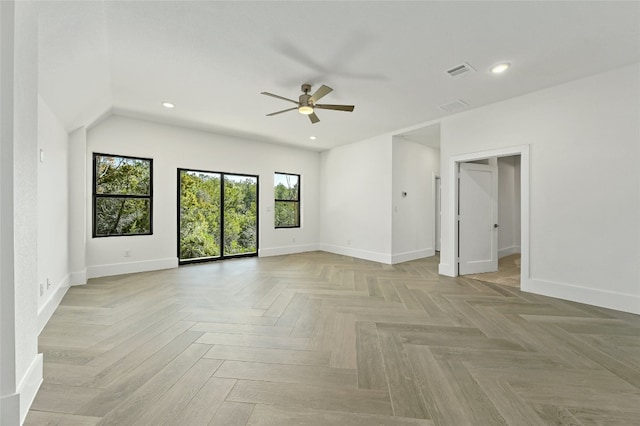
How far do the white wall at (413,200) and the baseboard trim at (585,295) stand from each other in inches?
98.7

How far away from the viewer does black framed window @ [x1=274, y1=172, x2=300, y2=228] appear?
716 centimetres

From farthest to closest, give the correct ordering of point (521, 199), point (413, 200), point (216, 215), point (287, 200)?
point (287, 200) → point (413, 200) → point (216, 215) → point (521, 199)

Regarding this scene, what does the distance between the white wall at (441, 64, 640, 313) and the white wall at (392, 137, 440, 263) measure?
84.2 inches

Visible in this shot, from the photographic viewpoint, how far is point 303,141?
6.67 meters

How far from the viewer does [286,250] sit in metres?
7.18

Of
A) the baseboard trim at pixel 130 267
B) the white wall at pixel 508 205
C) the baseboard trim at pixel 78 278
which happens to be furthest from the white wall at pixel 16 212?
the white wall at pixel 508 205

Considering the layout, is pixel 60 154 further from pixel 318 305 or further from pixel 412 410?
pixel 412 410

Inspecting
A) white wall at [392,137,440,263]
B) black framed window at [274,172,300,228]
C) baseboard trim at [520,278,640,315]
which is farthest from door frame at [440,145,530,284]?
black framed window at [274,172,300,228]

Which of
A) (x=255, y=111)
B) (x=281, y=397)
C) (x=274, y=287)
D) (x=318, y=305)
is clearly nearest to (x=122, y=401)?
(x=281, y=397)

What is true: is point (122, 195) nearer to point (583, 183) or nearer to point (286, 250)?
point (286, 250)

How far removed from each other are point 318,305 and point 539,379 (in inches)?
84.9

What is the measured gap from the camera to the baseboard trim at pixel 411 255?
597 cm

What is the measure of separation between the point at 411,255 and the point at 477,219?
175cm

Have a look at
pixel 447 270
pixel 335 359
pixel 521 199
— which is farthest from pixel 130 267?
pixel 521 199
